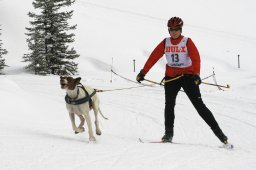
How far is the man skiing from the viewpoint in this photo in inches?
265

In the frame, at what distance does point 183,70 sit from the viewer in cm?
691

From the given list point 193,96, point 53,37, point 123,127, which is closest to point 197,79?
point 193,96

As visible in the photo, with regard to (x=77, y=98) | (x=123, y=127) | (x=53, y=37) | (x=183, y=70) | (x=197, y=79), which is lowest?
(x=123, y=127)

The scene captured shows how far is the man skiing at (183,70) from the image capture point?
672 cm

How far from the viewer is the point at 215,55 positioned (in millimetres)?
38469

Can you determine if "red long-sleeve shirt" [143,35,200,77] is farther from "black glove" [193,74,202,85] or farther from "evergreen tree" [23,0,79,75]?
"evergreen tree" [23,0,79,75]

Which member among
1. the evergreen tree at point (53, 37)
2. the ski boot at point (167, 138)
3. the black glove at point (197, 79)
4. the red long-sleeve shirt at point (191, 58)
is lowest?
the ski boot at point (167, 138)

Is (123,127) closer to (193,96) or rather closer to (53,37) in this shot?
(193,96)

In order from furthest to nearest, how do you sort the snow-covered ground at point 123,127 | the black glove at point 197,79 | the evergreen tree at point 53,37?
the evergreen tree at point 53,37, the black glove at point 197,79, the snow-covered ground at point 123,127

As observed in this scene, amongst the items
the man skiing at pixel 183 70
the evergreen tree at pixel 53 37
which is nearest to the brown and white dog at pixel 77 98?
the man skiing at pixel 183 70

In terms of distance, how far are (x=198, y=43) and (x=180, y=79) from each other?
1430 inches

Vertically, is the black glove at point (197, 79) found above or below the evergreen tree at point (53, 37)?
below

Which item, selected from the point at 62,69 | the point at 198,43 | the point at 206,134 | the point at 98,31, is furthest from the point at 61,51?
the point at 206,134

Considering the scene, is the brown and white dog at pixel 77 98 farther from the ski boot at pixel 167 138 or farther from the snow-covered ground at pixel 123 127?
the ski boot at pixel 167 138
